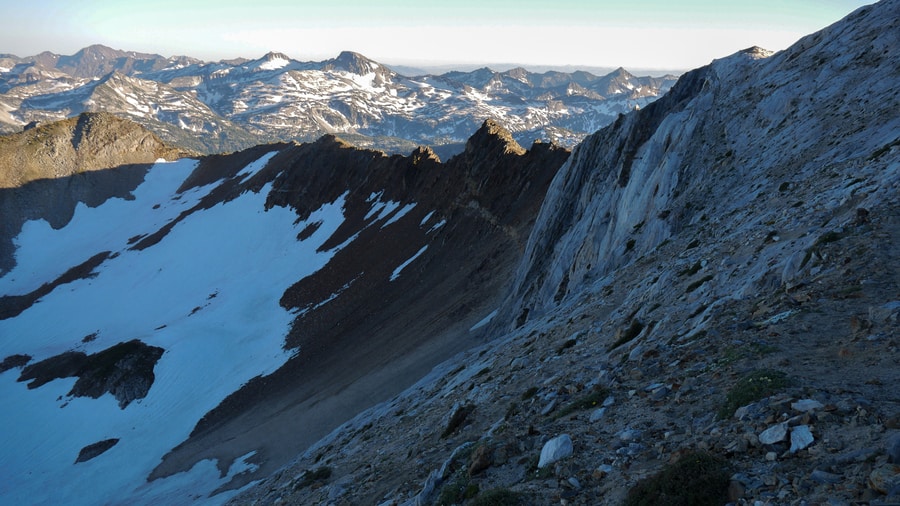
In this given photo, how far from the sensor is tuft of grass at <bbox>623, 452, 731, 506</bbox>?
8.17m

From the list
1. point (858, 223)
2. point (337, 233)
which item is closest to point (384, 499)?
point (858, 223)

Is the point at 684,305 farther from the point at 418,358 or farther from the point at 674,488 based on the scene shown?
the point at 418,358

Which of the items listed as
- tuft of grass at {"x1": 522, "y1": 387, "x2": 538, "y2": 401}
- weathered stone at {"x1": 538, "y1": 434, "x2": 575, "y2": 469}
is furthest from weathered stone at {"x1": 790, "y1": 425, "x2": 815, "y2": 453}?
tuft of grass at {"x1": 522, "y1": 387, "x2": 538, "y2": 401}

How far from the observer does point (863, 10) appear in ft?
99.3

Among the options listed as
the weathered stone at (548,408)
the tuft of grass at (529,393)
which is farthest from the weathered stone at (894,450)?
the tuft of grass at (529,393)

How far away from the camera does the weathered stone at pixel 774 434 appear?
8.73 meters

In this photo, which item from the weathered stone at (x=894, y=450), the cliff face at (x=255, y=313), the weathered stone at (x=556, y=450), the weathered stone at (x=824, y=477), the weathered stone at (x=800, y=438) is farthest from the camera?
the cliff face at (x=255, y=313)

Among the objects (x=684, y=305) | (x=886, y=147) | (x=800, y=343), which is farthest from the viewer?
(x=886, y=147)

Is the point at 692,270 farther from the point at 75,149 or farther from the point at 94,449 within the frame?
the point at 75,149

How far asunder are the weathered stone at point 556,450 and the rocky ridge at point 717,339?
7cm

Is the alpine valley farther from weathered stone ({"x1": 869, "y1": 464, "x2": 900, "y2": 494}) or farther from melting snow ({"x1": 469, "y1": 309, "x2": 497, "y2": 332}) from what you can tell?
melting snow ({"x1": 469, "y1": 309, "x2": 497, "y2": 332})

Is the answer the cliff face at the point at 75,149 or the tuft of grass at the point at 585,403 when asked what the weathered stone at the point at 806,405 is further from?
the cliff face at the point at 75,149

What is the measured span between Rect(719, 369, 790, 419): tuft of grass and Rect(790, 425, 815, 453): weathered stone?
4.67 feet

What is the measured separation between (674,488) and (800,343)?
5641mm
